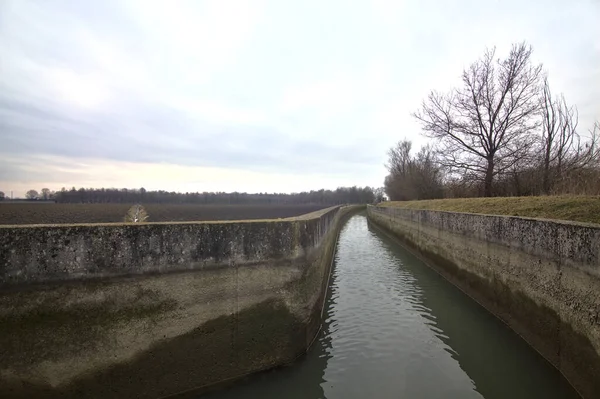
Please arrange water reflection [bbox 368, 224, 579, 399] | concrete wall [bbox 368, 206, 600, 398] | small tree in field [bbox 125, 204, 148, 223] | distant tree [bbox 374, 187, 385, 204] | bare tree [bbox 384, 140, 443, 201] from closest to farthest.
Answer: concrete wall [bbox 368, 206, 600, 398]
water reflection [bbox 368, 224, 579, 399]
small tree in field [bbox 125, 204, 148, 223]
bare tree [bbox 384, 140, 443, 201]
distant tree [bbox 374, 187, 385, 204]

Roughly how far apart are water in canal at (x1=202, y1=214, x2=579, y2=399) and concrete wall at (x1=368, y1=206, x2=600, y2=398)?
0.34 metres

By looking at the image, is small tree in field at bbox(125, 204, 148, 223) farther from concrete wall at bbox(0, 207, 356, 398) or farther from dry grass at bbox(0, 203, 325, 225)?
concrete wall at bbox(0, 207, 356, 398)

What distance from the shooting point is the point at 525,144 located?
20.4 metres

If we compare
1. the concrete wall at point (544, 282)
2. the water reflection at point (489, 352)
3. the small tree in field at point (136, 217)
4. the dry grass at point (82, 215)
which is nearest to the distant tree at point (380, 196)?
the dry grass at point (82, 215)

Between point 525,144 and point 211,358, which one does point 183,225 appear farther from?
point 525,144

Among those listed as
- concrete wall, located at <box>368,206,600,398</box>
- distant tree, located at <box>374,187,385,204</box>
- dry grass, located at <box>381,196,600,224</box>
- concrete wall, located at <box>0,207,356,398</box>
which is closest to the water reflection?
concrete wall, located at <box>368,206,600,398</box>

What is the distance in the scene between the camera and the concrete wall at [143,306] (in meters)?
4.07

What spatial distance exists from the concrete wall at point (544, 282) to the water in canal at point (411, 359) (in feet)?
1.11

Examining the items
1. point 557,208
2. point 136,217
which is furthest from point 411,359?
point 136,217

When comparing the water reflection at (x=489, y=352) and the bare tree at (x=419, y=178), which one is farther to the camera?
the bare tree at (x=419, y=178)

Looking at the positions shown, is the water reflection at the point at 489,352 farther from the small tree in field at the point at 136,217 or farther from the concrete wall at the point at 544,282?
the small tree in field at the point at 136,217

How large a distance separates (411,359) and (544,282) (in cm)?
258

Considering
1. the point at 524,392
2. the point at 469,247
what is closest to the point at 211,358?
the point at 524,392

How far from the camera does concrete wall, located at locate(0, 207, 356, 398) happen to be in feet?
13.4
